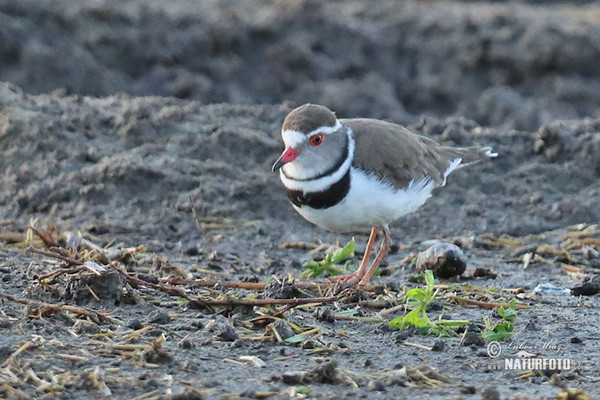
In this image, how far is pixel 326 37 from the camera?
1258 centimetres

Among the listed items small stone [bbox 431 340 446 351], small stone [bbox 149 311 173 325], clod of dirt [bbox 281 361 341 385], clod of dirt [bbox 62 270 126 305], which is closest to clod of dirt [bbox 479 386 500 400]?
clod of dirt [bbox 281 361 341 385]

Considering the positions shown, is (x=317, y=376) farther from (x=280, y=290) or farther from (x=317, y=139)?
(x=317, y=139)

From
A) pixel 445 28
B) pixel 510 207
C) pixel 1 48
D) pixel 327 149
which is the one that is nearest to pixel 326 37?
pixel 445 28

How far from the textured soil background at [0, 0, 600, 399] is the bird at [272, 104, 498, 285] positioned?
49 centimetres

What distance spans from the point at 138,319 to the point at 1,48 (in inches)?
307

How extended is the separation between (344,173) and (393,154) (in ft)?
1.63

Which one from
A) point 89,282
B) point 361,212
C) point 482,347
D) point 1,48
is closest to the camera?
point 482,347

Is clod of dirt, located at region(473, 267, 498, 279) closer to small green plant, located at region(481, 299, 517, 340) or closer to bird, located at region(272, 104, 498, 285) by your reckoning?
bird, located at region(272, 104, 498, 285)

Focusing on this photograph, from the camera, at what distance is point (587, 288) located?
225 inches

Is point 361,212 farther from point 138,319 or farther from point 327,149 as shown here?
point 138,319

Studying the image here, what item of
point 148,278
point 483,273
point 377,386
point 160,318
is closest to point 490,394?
point 377,386

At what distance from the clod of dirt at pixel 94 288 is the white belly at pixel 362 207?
148 centimetres

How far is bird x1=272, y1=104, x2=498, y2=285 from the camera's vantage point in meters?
5.82

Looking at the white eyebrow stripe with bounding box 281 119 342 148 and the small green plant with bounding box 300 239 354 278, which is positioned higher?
the white eyebrow stripe with bounding box 281 119 342 148
